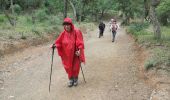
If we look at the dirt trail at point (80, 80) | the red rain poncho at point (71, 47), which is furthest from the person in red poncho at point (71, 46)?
the dirt trail at point (80, 80)

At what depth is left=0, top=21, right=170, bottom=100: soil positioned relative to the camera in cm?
936

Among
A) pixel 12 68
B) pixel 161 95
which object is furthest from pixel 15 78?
pixel 161 95

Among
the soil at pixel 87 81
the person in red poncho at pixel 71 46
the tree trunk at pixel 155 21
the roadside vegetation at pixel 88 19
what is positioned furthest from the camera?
the tree trunk at pixel 155 21

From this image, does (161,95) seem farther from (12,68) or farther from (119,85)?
(12,68)

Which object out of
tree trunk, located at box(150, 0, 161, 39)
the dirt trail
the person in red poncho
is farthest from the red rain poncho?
tree trunk, located at box(150, 0, 161, 39)

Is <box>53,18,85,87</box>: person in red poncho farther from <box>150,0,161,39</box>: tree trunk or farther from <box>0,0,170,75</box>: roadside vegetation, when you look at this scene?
<box>150,0,161,39</box>: tree trunk

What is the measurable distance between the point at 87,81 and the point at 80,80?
301mm

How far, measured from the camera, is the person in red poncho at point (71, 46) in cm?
988

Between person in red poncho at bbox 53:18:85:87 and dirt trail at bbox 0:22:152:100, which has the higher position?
person in red poncho at bbox 53:18:85:87

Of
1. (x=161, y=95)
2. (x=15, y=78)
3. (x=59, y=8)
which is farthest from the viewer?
(x=59, y=8)

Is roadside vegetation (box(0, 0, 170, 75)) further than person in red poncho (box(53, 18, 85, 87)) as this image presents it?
Yes

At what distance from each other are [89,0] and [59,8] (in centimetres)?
586

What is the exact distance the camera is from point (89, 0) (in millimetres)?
63594

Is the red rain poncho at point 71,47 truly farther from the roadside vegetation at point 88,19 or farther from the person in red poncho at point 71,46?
the roadside vegetation at point 88,19
